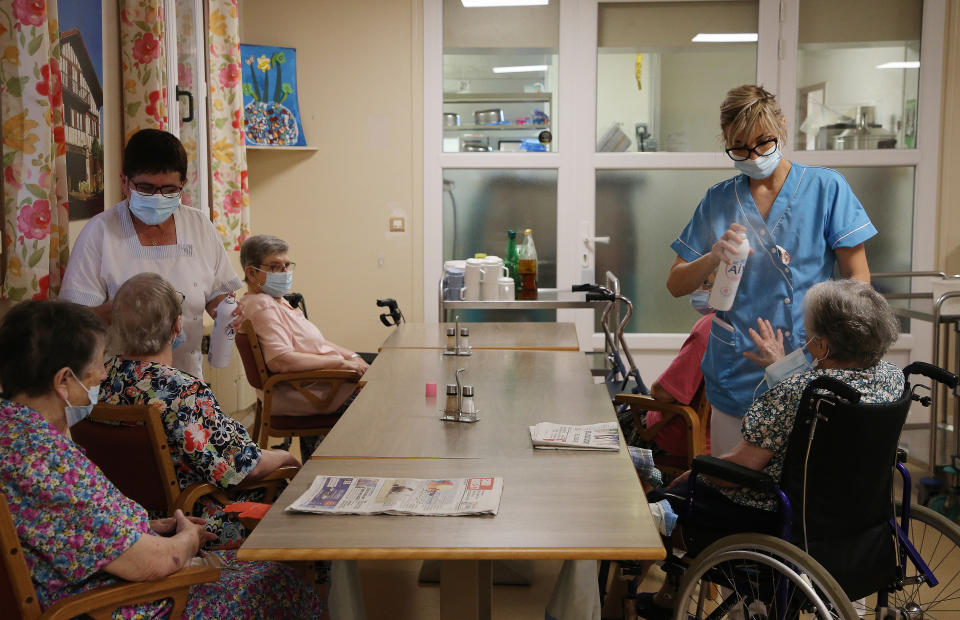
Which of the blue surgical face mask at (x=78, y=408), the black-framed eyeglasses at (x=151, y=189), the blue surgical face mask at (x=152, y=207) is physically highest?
the black-framed eyeglasses at (x=151, y=189)

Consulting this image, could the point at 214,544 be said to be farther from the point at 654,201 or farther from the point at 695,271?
the point at 654,201

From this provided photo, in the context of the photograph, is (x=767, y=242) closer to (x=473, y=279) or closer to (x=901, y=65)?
(x=473, y=279)

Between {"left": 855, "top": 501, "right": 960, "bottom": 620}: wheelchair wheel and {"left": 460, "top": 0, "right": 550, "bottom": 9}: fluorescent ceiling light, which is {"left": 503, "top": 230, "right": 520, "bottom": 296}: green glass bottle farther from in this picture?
{"left": 855, "top": 501, "right": 960, "bottom": 620}: wheelchair wheel

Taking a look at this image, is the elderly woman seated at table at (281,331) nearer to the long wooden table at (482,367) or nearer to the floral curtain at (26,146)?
the long wooden table at (482,367)

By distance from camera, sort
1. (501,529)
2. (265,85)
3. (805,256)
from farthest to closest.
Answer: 1. (265,85)
2. (805,256)
3. (501,529)

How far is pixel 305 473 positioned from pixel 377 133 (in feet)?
12.4

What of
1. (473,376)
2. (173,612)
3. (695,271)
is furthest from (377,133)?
(173,612)

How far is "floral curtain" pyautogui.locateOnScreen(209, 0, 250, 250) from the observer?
173 inches

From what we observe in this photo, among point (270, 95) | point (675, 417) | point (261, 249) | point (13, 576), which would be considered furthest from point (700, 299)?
point (270, 95)

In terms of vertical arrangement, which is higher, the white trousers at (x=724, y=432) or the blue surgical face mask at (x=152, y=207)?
the blue surgical face mask at (x=152, y=207)

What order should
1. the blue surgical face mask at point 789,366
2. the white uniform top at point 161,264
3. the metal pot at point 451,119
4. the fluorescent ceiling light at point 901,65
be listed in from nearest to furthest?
1. the blue surgical face mask at point 789,366
2. the white uniform top at point 161,264
3. the fluorescent ceiling light at point 901,65
4. the metal pot at point 451,119

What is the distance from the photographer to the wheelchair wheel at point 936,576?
79.4 inches

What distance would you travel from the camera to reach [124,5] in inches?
136

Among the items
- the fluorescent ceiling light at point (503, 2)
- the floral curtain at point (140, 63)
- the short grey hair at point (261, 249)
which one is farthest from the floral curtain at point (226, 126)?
the fluorescent ceiling light at point (503, 2)
